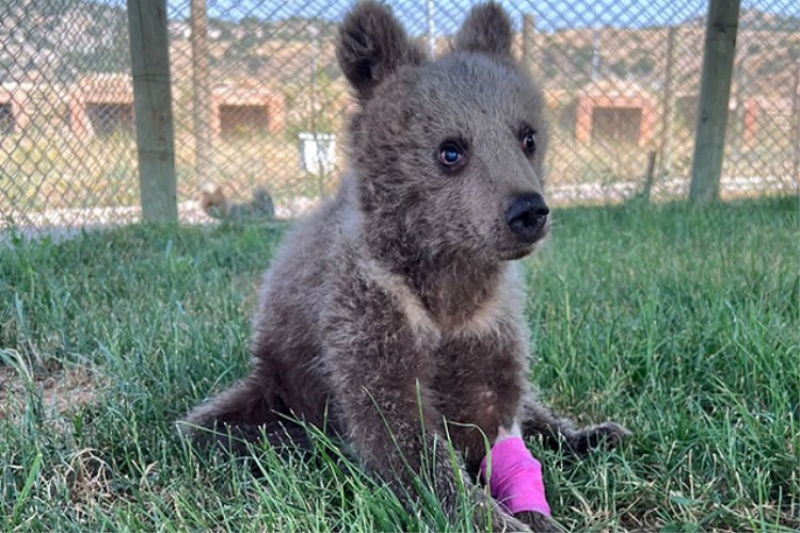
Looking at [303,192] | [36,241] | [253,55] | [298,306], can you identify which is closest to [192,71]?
[253,55]

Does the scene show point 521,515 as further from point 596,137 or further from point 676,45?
point 676,45

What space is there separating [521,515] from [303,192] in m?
3.72

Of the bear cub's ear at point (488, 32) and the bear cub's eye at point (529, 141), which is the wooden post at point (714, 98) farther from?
the bear cub's eye at point (529, 141)

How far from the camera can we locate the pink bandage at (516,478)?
194 centimetres

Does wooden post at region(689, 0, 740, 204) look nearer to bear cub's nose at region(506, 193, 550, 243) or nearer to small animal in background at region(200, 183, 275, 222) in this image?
small animal in background at region(200, 183, 275, 222)

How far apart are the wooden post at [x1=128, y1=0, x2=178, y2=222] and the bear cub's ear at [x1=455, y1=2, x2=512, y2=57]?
10.4ft

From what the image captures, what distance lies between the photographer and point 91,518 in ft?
6.11

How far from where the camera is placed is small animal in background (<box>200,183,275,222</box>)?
575 cm

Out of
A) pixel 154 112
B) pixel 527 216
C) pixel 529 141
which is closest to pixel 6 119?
pixel 154 112

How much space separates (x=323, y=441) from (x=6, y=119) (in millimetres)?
2604

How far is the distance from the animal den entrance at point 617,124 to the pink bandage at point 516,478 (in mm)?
4754

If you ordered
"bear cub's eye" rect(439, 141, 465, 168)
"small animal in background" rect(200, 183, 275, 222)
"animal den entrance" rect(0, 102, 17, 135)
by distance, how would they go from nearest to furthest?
1. "bear cub's eye" rect(439, 141, 465, 168)
2. "animal den entrance" rect(0, 102, 17, 135)
3. "small animal in background" rect(200, 183, 275, 222)

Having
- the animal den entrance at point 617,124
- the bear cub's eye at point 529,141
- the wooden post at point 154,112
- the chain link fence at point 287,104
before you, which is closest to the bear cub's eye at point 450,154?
the bear cub's eye at point 529,141

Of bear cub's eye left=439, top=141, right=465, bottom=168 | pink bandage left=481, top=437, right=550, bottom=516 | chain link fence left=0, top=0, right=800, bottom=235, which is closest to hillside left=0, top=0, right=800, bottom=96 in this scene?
chain link fence left=0, top=0, right=800, bottom=235
